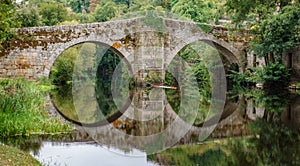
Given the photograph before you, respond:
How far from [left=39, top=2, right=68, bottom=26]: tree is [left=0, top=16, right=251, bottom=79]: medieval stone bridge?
39.0 feet

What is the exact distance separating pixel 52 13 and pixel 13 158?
2803 cm

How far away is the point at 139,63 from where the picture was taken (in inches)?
813

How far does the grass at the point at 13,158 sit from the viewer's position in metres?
5.48

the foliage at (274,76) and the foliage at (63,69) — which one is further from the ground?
the foliage at (63,69)

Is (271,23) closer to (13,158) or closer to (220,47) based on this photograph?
(220,47)

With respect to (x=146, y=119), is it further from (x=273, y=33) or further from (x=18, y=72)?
(x=18, y=72)

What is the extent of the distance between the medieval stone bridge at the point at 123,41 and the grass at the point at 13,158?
13.7 metres

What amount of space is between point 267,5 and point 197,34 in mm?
4492

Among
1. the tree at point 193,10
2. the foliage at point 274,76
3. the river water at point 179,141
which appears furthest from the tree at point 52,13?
the river water at point 179,141

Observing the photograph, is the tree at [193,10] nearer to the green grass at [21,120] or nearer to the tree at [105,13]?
the tree at [105,13]

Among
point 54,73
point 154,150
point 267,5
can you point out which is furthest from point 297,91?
point 54,73

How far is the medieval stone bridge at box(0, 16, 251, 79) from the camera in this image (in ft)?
63.6

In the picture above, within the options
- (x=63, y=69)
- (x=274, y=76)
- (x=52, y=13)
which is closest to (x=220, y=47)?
(x=274, y=76)

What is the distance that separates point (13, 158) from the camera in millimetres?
5746
